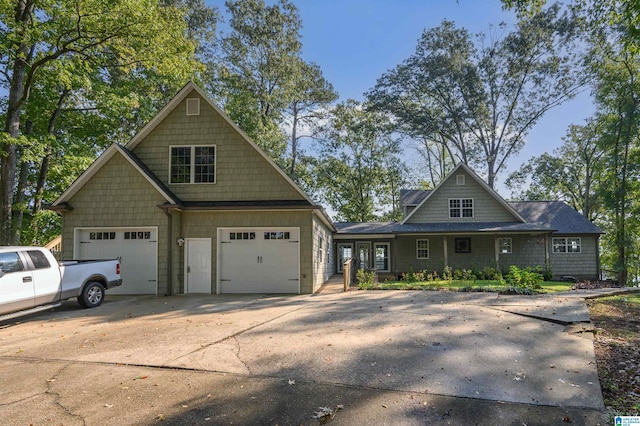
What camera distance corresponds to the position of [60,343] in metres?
6.61

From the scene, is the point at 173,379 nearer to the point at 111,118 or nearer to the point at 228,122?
the point at 228,122

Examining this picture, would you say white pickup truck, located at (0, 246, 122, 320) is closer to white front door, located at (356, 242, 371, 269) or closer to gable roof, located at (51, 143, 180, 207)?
gable roof, located at (51, 143, 180, 207)

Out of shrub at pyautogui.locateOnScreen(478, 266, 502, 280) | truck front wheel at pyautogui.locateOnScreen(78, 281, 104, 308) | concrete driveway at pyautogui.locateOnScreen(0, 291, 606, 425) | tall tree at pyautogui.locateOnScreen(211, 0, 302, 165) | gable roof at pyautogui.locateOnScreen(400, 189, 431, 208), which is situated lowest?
shrub at pyautogui.locateOnScreen(478, 266, 502, 280)

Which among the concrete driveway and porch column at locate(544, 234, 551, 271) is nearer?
the concrete driveway

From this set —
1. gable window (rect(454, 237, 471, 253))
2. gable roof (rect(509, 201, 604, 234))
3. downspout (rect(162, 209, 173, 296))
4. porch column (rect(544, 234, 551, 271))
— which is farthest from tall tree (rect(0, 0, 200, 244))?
gable roof (rect(509, 201, 604, 234))

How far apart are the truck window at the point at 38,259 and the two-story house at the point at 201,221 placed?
4.17 meters

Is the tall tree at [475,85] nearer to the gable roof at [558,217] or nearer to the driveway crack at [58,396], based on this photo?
the gable roof at [558,217]

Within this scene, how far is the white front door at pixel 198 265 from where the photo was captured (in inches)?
519

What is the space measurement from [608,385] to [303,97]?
88.6 ft

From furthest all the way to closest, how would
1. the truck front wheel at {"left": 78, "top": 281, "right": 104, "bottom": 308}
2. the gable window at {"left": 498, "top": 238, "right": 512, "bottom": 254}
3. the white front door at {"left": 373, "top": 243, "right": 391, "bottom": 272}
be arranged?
the white front door at {"left": 373, "top": 243, "right": 391, "bottom": 272} < the gable window at {"left": 498, "top": 238, "right": 512, "bottom": 254} < the truck front wheel at {"left": 78, "top": 281, "right": 104, "bottom": 308}

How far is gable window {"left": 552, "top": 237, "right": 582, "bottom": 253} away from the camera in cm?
2258

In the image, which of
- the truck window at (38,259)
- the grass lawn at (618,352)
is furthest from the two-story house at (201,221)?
the grass lawn at (618,352)

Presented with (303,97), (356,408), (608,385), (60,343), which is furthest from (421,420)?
(303,97)

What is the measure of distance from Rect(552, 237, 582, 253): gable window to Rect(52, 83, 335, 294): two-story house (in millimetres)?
17371
